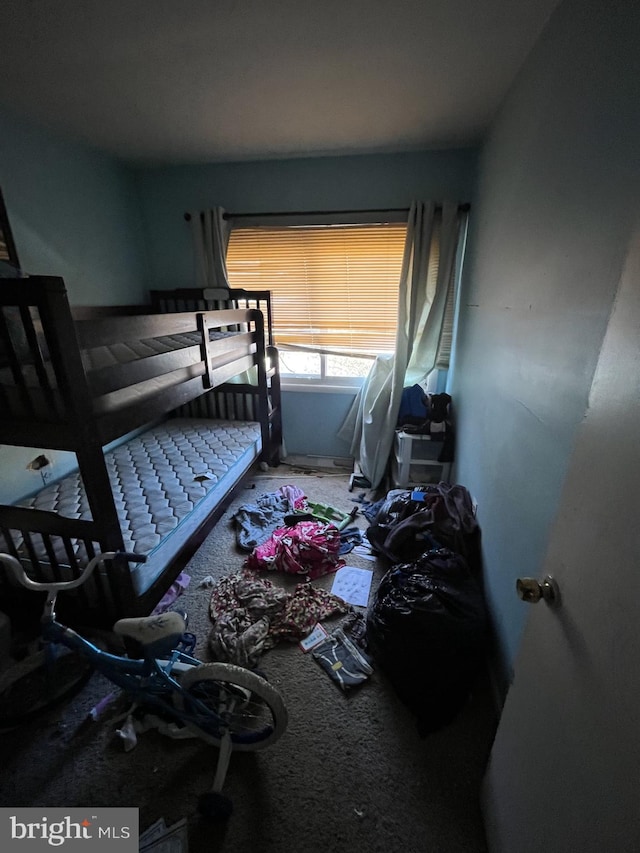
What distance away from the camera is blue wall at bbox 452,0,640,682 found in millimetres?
818

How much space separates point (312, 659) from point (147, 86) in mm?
2781

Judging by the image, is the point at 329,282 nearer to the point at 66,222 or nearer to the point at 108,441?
the point at 66,222

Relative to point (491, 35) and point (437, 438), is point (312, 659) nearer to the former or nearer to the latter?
point (437, 438)

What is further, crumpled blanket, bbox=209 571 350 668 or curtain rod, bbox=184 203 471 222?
curtain rod, bbox=184 203 471 222

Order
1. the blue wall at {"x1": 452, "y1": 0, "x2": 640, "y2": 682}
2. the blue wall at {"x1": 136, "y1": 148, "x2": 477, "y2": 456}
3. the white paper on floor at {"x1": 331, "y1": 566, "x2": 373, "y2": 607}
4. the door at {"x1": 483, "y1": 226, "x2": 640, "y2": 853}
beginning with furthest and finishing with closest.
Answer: the blue wall at {"x1": 136, "y1": 148, "x2": 477, "y2": 456} → the white paper on floor at {"x1": 331, "y1": 566, "x2": 373, "y2": 607} → the blue wall at {"x1": 452, "y1": 0, "x2": 640, "y2": 682} → the door at {"x1": 483, "y1": 226, "x2": 640, "y2": 853}

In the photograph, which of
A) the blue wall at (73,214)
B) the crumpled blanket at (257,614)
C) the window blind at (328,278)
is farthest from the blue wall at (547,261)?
the blue wall at (73,214)

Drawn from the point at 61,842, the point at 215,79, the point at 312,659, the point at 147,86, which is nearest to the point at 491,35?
the point at 215,79

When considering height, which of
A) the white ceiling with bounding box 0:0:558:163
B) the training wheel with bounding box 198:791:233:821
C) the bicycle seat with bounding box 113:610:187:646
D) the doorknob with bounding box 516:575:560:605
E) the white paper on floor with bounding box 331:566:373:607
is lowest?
the white paper on floor with bounding box 331:566:373:607

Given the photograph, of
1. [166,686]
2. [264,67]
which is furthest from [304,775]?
[264,67]

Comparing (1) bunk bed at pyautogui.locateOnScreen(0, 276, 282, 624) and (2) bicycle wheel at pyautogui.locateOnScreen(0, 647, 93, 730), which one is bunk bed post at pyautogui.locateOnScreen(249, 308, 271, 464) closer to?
(1) bunk bed at pyautogui.locateOnScreen(0, 276, 282, 624)

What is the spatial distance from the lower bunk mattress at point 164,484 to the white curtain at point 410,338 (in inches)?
37.2

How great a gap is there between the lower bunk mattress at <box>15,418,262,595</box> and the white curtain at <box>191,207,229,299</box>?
3.87ft

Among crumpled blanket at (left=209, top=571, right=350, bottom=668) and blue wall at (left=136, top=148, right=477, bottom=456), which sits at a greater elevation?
blue wall at (left=136, top=148, right=477, bottom=456)

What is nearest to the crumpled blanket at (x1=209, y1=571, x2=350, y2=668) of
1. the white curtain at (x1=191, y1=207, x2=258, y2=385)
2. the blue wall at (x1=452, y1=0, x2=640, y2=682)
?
the blue wall at (x1=452, y1=0, x2=640, y2=682)
